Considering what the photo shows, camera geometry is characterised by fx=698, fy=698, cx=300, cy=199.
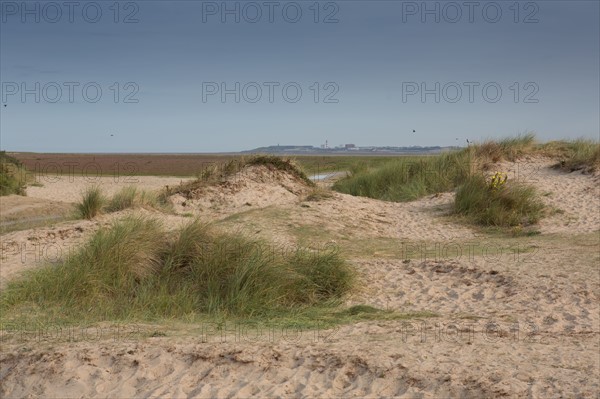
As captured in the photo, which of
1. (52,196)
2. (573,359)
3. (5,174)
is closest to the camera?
(573,359)

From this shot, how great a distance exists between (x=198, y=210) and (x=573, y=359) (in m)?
10.9

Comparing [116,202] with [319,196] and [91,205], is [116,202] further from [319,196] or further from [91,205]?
[319,196]

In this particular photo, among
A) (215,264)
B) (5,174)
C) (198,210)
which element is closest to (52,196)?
(5,174)

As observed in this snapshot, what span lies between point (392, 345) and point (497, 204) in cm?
944

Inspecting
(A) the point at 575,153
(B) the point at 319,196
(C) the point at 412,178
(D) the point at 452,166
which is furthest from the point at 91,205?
(A) the point at 575,153

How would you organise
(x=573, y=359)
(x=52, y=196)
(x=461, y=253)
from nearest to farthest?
1. (x=573, y=359)
2. (x=461, y=253)
3. (x=52, y=196)

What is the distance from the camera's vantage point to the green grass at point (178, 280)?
24.7 feet

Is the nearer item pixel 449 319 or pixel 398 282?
pixel 449 319

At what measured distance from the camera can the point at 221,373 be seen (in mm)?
5254

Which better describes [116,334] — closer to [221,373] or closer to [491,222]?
[221,373]

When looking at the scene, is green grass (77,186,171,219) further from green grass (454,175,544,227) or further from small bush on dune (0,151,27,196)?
small bush on dune (0,151,27,196)

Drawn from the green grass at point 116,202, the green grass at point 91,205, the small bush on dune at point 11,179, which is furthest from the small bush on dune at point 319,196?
the small bush on dune at point 11,179

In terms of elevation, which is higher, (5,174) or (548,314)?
(5,174)

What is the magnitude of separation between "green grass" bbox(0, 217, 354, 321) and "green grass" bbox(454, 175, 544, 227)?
6.54 metres
